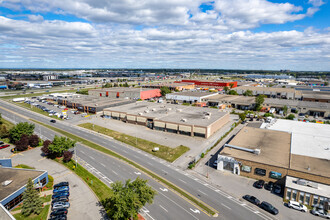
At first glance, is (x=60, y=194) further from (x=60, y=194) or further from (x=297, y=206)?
(x=297, y=206)

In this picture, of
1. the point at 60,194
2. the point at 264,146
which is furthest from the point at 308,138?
the point at 60,194

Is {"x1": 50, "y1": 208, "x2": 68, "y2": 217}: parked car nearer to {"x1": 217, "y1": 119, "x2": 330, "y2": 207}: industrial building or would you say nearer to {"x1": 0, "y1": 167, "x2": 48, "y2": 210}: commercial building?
{"x1": 0, "y1": 167, "x2": 48, "y2": 210}: commercial building

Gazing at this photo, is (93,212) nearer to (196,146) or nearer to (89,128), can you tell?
(196,146)

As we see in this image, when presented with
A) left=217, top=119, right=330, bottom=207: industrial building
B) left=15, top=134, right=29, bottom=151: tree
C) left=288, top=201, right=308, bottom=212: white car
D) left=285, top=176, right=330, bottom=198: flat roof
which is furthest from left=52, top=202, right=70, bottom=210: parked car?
left=285, top=176, right=330, bottom=198: flat roof

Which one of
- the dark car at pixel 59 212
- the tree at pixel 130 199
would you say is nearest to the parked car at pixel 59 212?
the dark car at pixel 59 212

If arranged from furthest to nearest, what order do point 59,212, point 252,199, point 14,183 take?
point 14,183, point 252,199, point 59,212

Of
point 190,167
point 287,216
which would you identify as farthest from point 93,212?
point 287,216

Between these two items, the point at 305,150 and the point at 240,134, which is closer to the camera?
the point at 305,150
